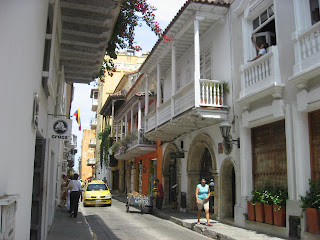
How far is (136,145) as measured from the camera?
22469mm

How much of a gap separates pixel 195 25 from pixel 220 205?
6831 millimetres

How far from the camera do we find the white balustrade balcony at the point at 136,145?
72.3ft

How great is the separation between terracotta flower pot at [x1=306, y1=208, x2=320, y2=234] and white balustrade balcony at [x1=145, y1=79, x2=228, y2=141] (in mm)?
5111

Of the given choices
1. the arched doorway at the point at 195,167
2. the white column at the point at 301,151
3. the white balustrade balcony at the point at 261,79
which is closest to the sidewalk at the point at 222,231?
the white column at the point at 301,151

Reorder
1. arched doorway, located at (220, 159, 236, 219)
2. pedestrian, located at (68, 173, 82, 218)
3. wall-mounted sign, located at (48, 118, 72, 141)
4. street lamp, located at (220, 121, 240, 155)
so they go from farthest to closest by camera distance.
Answer: pedestrian, located at (68, 173, 82, 218) < arched doorway, located at (220, 159, 236, 219) < street lamp, located at (220, 121, 240, 155) < wall-mounted sign, located at (48, 118, 72, 141)

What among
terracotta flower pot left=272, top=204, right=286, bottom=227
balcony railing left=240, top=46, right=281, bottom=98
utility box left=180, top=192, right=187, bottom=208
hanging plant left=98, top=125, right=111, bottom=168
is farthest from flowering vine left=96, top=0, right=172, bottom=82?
hanging plant left=98, top=125, right=111, bottom=168

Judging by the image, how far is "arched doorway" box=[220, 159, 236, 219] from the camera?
40.6 ft

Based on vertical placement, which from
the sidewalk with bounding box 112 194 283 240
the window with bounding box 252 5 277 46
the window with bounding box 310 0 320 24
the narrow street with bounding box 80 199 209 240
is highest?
the window with bounding box 252 5 277 46

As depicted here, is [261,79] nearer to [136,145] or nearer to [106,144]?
[136,145]

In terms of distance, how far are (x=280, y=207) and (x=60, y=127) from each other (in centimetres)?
615

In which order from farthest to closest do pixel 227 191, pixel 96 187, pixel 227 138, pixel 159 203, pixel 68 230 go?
pixel 96 187 < pixel 159 203 < pixel 227 191 < pixel 227 138 < pixel 68 230

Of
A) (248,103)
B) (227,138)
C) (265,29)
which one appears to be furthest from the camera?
(227,138)

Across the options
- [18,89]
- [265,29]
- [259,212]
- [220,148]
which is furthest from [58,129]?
[265,29]

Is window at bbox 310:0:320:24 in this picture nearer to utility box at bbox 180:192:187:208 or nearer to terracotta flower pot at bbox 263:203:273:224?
terracotta flower pot at bbox 263:203:273:224
